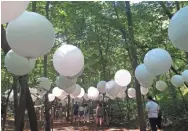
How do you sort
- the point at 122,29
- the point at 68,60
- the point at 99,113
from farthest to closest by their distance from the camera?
the point at 99,113, the point at 122,29, the point at 68,60

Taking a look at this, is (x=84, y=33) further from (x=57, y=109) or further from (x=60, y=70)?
(x=57, y=109)

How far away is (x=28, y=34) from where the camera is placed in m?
3.93

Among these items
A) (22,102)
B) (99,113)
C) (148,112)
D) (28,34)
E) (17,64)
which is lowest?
(148,112)

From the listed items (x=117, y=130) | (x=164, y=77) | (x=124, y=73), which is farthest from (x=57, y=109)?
(x=124, y=73)

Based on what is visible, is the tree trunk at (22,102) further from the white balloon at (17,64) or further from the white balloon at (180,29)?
the white balloon at (180,29)

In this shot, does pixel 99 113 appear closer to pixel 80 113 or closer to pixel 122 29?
pixel 80 113

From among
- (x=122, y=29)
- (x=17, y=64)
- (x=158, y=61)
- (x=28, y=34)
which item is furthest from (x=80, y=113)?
(x=28, y=34)

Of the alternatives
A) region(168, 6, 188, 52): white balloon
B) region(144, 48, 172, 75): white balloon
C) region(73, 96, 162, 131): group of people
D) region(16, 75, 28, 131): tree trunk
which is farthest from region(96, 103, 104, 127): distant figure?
region(168, 6, 188, 52): white balloon

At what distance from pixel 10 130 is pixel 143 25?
8.22 metres

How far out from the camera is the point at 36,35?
3.98 metres

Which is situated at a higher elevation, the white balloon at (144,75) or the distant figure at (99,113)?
the white balloon at (144,75)

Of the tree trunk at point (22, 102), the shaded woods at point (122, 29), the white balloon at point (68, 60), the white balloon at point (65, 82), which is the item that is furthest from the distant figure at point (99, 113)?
the white balloon at point (68, 60)

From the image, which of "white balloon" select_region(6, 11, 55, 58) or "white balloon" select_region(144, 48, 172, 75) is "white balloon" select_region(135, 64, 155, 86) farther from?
"white balloon" select_region(6, 11, 55, 58)

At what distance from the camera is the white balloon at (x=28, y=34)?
154 inches
